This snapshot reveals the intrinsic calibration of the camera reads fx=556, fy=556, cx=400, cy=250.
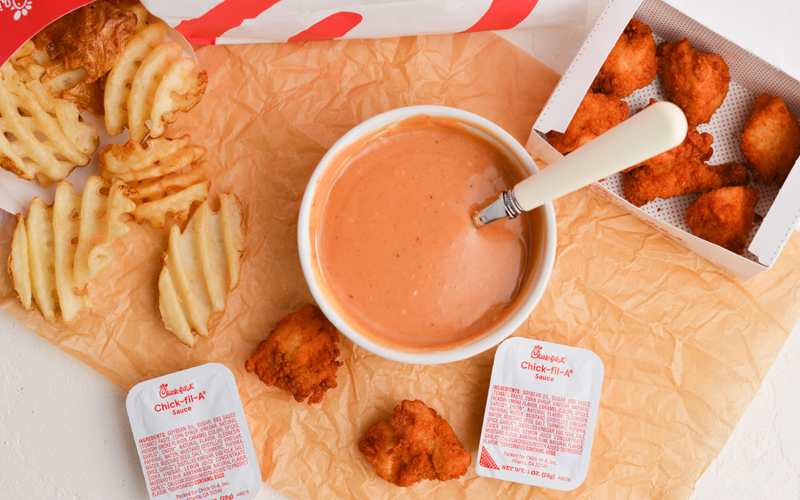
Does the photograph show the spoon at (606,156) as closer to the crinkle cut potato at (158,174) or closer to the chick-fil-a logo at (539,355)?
the chick-fil-a logo at (539,355)

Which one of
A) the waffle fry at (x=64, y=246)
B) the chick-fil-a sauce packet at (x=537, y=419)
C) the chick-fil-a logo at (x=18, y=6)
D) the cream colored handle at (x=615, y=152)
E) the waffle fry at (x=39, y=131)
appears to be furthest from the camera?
the chick-fil-a sauce packet at (x=537, y=419)

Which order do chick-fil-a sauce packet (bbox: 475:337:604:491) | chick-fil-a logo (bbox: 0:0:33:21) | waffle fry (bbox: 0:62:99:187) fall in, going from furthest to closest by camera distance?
chick-fil-a sauce packet (bbox: 475:337:604:491) < waffle fry (bbox: 0:62:99:187) < chick-fil-a logo (bbox: 0:0:33:21)

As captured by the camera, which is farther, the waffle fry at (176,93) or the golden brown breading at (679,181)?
the golden brown breading at (679,181)

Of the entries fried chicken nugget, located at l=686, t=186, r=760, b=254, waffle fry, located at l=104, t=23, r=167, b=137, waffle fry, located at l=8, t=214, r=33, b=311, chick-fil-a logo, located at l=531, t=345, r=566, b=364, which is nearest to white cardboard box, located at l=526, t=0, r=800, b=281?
fried chicken nugget, located at l=686, t=186, r=760, b=254

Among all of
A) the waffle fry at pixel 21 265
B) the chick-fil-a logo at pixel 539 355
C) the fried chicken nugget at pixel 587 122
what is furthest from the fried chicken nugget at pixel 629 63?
the waffle fry at pixel 21 265

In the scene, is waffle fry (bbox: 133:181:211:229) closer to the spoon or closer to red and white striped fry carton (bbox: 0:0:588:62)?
red and white striped fry carton (bbox: 0:0:588:62)

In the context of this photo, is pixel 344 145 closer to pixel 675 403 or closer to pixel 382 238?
pixel 382 238
